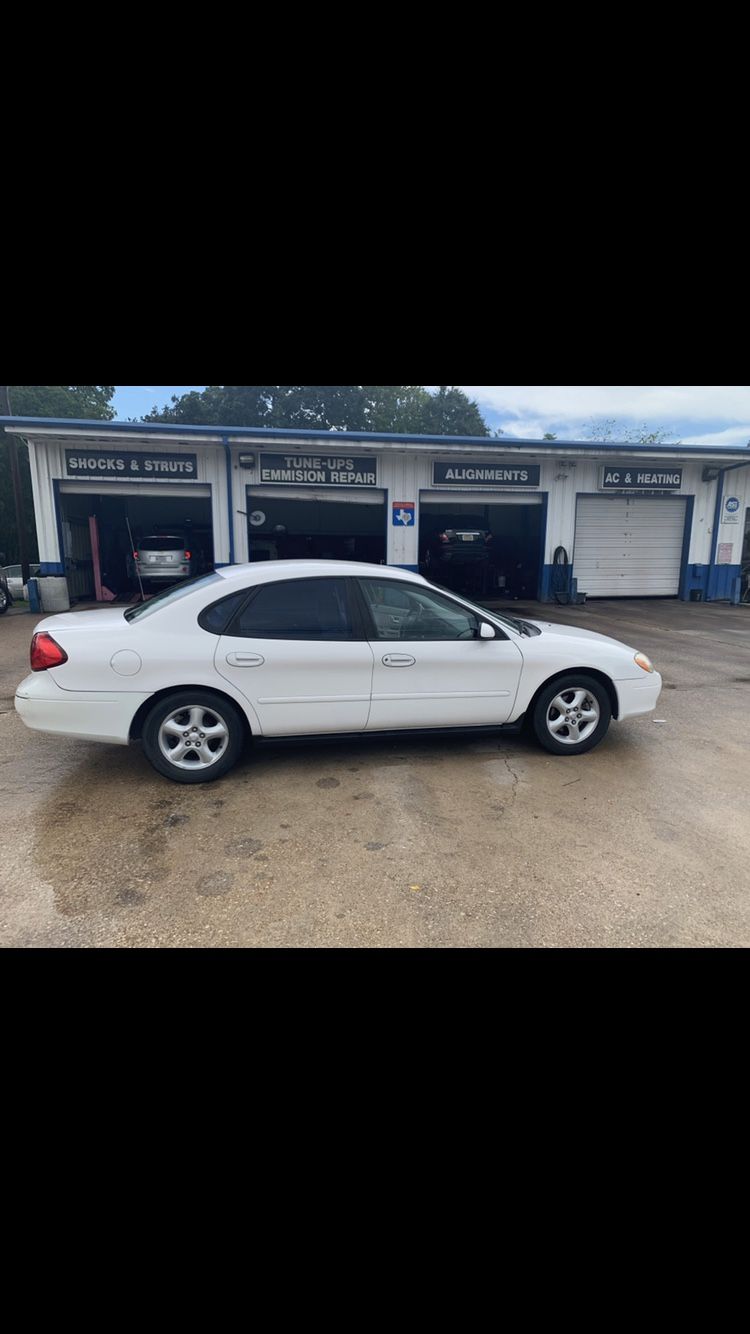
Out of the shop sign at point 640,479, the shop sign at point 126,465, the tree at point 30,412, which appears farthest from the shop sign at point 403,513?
the tree at point 30,412

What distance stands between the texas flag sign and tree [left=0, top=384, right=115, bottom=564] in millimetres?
14596

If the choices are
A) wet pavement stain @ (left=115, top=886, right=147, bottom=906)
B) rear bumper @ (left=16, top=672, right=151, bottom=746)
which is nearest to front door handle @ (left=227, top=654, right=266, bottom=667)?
rear bumper @ (left=16, top=672, right=151, bottom=746)

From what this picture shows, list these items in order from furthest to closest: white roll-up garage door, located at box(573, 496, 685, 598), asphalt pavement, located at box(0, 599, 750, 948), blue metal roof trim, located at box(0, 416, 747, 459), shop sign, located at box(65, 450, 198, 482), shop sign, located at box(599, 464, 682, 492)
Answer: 1. white roll-up garage door, located at box(573, 496, 685, 598)
2. shop sign, located at box(599, 464, 682, 492)
3. shop sign, located at box(65, 450, 198, 482)
4. blue metal roof trim, located at box(0, 416, 747, 459)
5. asphalt pavement, located at box(0, 599, 750, 948)

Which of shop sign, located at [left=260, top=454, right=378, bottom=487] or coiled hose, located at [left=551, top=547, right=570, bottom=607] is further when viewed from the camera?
coiled hose, located at [left=551, top=547, right=570, bottom=607]

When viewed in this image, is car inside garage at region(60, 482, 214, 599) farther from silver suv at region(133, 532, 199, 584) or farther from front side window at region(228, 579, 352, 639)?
front side window at region(228, 579, 352, 639)

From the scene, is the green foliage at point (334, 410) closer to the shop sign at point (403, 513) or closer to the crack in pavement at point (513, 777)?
the shop sign at point (403, 513)

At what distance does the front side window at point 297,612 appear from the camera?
423 cm

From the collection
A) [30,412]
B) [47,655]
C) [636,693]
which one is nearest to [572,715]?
[636,693]

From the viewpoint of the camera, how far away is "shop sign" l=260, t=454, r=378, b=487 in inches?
555

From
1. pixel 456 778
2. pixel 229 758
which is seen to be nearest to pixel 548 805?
pixel 456 778

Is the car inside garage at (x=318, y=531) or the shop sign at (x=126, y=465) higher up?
the shop sign at (x=126, y=465)

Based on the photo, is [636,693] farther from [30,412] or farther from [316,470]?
[30,412]

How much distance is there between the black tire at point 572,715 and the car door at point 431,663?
12.3 inches

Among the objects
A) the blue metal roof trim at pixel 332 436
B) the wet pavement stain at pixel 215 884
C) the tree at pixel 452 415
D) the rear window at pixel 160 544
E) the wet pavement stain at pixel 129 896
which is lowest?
the wet pavement stain at pixel 129 896
